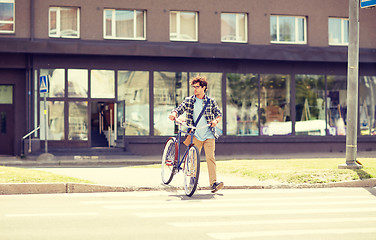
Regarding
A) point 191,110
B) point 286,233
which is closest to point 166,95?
point 191,110

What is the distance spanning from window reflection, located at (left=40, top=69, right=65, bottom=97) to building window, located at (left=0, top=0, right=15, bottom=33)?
208 cm

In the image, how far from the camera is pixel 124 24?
2731 cm

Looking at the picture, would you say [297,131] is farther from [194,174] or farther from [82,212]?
[82,212]

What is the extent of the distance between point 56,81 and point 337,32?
39.8 feet

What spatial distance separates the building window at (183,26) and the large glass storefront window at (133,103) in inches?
80.5

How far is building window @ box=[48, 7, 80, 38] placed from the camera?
87.6 ft

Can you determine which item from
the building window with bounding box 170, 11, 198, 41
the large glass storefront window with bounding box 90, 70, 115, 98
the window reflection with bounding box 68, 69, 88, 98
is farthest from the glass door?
the building window with bounding box 170, 11, 198, 41

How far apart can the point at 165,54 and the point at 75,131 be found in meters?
4.66

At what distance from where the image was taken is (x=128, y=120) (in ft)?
89.6

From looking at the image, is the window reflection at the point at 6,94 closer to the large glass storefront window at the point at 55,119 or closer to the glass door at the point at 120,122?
the large glass storefront window at the point at 55,119

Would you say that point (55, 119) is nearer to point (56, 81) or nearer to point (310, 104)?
point (56, 81)

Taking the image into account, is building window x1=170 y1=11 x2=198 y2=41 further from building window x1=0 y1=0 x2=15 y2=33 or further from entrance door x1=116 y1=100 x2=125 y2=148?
building window x1=0 y1=0 x2=15 y2=33

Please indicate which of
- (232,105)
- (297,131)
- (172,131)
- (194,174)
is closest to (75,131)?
(172,131)

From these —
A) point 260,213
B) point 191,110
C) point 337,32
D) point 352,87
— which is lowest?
point 260,213
